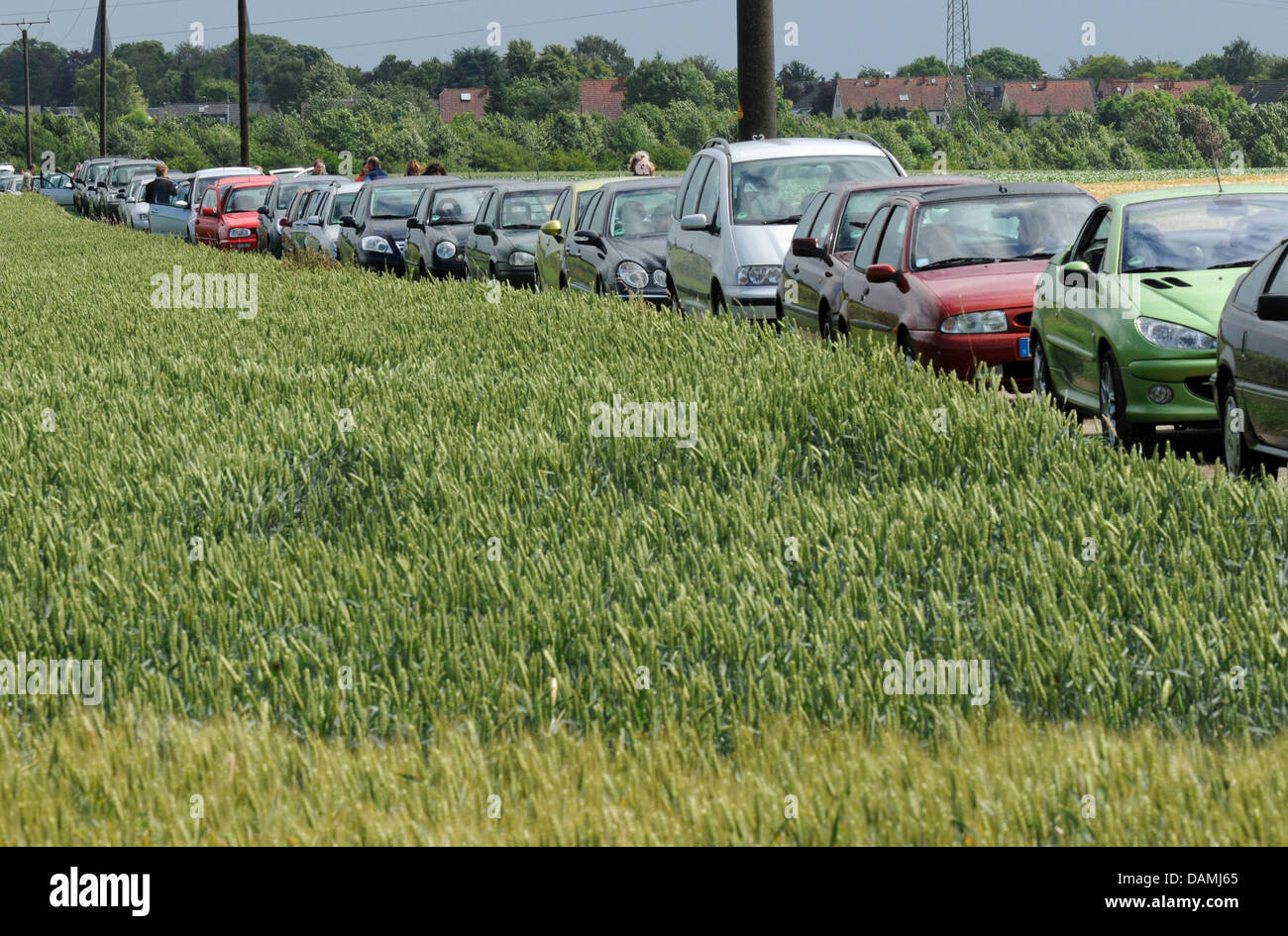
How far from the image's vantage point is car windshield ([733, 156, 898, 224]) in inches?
686

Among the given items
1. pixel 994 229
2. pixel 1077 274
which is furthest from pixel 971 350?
pixel 994 229

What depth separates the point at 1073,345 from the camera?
11453 millimetres

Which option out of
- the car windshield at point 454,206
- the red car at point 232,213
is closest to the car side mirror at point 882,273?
the car windshield at point 454,206

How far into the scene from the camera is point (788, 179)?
17.8 meters

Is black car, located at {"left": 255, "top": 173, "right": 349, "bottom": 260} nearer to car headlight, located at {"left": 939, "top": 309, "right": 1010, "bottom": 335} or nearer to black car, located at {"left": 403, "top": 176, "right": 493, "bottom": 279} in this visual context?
black car, located at {"left": 403, "top": 176, "right": 493, "bottom": 279}

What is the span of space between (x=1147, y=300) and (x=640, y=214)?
10.3 metres

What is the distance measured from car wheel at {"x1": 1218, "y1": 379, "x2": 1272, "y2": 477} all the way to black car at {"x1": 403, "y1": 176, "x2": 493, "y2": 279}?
17097mm

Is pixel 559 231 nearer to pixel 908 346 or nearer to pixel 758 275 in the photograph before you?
pixel 758 275

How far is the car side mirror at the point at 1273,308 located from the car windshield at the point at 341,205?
24.6 m

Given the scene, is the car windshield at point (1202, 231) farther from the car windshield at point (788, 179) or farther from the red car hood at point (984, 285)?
the car windshield at point (788, 179)

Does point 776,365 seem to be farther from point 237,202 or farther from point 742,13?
point 237,202

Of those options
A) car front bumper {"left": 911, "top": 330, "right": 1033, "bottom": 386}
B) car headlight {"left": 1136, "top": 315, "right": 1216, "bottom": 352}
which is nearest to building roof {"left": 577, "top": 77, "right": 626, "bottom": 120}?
car front bumper {"left": 911, "top": 330, "right": 1033, "bottom": 386}

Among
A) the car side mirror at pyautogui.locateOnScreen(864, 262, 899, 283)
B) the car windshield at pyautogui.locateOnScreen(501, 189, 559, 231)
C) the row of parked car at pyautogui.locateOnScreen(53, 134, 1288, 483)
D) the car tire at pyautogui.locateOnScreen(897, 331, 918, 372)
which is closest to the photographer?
the row of parked car at pyautogui.locateOnScreen(53, 134, 1288, 483)
